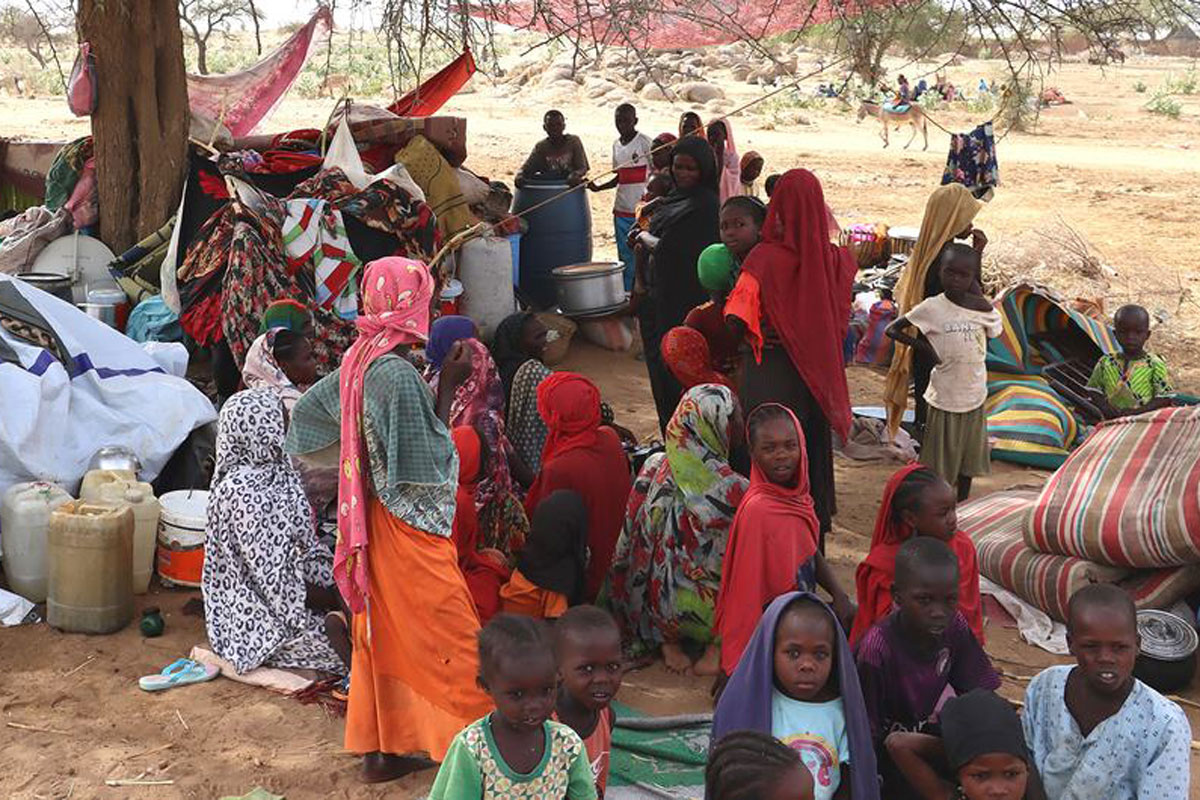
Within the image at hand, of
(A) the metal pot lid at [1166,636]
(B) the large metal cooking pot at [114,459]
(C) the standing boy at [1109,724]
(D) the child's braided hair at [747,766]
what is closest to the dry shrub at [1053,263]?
(A) the metal pot lid at [1166,636]

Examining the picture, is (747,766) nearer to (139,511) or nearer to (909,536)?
(909,536)

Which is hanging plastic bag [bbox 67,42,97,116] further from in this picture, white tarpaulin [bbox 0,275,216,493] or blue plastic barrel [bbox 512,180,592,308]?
blue plastic barrel [bbox 512,180,592,308]

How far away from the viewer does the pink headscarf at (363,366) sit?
4.08 meters

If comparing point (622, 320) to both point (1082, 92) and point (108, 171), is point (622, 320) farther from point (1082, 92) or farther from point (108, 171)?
point (1082, 92)

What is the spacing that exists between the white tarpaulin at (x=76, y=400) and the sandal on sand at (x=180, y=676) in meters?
1.32

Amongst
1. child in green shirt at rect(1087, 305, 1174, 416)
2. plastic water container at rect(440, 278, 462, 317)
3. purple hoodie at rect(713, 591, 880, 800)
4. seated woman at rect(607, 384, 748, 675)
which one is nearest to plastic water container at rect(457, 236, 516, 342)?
plastic water container at rect(440, 278, 462, 317)

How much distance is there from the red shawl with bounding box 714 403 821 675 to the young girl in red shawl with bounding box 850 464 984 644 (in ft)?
0.74

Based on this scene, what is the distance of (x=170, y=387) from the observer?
6.57 m

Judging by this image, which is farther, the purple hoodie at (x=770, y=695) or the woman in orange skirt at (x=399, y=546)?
the woman in orange skirt at (x=399, y=546)

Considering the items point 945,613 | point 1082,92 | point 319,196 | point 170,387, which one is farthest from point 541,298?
point 1082,92

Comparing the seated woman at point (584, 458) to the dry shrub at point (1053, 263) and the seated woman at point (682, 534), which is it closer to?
the seated woman at point (682, 534)

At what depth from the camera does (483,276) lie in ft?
28.8

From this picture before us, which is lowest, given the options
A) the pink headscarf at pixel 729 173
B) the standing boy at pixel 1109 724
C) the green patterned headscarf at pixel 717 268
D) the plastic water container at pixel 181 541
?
the plastic water container at pixel 181 541

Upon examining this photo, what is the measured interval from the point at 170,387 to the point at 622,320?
3749 mm
